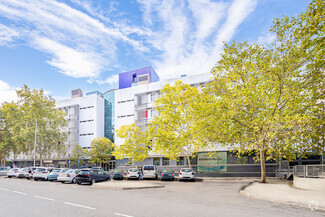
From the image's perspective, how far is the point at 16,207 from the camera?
9.33 meters

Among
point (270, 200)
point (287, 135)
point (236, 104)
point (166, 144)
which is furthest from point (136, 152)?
point (270, 200)

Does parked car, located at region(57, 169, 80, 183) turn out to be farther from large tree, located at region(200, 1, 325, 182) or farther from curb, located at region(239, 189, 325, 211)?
curb, located at region(239, 189, 325, 211)

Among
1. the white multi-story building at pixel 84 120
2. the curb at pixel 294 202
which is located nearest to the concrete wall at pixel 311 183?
the curb at pixel 294 202

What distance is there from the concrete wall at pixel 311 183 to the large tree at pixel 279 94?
6.77 ft

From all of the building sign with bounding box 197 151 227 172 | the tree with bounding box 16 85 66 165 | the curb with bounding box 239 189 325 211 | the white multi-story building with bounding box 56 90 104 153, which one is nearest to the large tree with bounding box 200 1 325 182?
the curb with bounding box 239 189 325 211

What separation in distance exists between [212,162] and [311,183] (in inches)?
924

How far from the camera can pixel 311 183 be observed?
17.0m

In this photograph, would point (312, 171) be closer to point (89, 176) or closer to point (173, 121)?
point (89, 176)

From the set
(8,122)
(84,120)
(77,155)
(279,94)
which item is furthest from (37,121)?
(279,94)

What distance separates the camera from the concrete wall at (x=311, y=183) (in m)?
16.2

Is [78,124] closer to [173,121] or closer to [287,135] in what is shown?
[173,121]

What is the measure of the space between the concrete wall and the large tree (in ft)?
6.77

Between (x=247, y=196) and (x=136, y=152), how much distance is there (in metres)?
28.7

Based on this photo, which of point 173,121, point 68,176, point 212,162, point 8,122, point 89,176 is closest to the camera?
point 89,176
